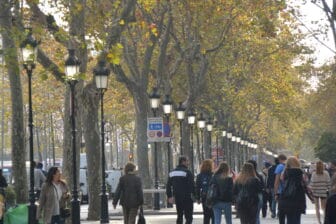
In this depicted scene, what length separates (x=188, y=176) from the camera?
22.2 meters

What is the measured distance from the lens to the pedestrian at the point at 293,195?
1802 centimetres

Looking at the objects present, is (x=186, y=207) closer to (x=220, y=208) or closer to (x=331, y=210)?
(x=220, y=208)

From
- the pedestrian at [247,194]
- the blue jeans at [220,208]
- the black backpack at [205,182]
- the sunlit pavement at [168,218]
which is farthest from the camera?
the sunlit pavement at [168,218]

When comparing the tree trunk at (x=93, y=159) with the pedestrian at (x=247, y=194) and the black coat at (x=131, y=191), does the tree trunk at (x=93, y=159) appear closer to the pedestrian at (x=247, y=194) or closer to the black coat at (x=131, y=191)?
the black coat at (x=131, y=191)

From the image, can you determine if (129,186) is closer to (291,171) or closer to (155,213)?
(291,171)

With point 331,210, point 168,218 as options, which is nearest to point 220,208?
point 331,210

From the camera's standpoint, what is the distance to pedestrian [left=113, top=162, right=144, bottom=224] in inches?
814

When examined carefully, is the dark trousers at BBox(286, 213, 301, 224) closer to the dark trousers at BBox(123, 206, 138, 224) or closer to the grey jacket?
the dark trousers at BBox(123, 206, 138, 224)

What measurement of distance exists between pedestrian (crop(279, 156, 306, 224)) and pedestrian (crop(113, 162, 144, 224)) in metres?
3.41

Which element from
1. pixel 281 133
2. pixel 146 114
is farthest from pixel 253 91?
pixel 281 133

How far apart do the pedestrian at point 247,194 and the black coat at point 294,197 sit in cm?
59

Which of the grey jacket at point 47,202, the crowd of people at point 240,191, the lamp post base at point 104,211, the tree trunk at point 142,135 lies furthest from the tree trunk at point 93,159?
the grey jacket at point 47,202

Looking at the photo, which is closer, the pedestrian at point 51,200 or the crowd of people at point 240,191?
the crowd of people at point 240,191

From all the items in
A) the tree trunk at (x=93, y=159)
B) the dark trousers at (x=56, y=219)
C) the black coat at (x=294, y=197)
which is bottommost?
the dark trousers at (x=56, y=219)
